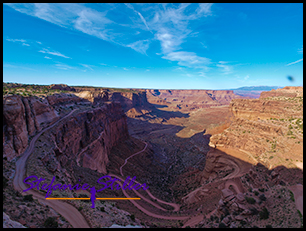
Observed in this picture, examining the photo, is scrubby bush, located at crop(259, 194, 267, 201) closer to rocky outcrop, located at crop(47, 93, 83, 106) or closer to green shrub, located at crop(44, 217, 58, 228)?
green shrub, located at crop(44, 217, 58, 228)

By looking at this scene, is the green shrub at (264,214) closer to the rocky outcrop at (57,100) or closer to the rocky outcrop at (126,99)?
the rocky outcrop at (57,100)

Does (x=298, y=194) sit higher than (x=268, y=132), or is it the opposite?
(x=268, y=132)

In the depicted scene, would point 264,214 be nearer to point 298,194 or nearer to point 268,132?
point 298,194

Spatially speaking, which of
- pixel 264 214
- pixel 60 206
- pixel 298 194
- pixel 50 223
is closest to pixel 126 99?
pixel 60 206

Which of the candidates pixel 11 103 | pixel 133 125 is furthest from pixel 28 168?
pixel 133 125

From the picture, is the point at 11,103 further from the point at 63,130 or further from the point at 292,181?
the point at 292,181
